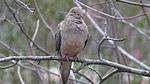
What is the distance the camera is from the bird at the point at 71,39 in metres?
5.61

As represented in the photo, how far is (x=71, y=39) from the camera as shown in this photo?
564cm

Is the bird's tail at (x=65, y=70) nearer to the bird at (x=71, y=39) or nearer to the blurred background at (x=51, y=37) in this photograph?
the bird at (x=71, y=39)

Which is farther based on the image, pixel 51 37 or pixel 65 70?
pixel 51 37

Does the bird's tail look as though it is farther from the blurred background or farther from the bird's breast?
the blurred background

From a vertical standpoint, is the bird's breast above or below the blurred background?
above

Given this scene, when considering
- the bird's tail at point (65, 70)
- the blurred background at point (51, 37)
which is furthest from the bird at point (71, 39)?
the blurred background at point (51, 37)

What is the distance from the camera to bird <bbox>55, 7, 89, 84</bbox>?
5.61 metres

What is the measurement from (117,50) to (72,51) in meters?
1.28

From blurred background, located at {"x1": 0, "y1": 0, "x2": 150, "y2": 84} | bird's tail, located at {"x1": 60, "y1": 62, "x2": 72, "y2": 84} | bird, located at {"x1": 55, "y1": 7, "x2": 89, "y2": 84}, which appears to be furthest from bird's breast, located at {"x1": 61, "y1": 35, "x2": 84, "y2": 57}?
blurred background, located at {"x1": 0, "y1": 0, "x2": 150, "y2": 84}

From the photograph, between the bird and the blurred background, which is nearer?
the bird

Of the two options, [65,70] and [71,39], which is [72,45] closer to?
[71,39]

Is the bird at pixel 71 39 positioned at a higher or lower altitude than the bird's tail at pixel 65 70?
higher

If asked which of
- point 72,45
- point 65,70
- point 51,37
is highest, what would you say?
point 72,45

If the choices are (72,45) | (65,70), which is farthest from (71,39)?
(65,70)
